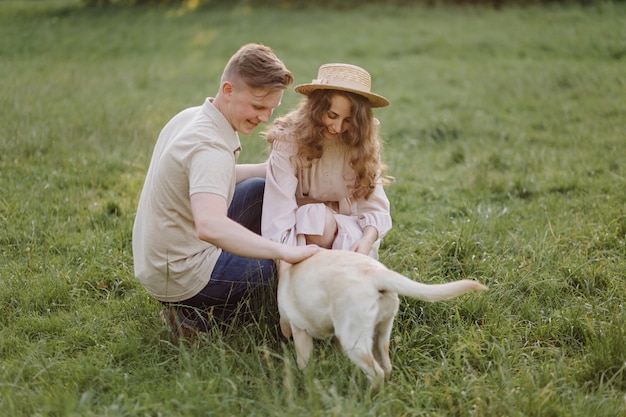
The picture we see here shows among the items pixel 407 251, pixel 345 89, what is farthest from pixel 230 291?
pixel 407 251

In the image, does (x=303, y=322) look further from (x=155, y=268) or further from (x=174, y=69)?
(x=174, y=69)

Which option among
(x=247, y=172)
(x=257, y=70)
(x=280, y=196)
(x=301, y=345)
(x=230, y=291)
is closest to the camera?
(x=301, y=345)

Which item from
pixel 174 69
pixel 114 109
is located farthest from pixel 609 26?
pixel 114 109

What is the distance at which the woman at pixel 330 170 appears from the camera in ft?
11.6

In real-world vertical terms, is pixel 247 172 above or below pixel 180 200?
below

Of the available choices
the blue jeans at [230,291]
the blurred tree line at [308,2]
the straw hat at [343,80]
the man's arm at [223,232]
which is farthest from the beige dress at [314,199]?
the blurred tree line at [308,2]

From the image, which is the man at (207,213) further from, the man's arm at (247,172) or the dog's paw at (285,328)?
the man's arm at (247,172)

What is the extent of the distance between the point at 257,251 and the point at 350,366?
0.70m

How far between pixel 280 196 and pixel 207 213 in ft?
2.96

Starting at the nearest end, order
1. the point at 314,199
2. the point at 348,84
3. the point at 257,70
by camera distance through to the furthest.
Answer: the point at 257,70 → the point at 348,84 → the point at 314,199

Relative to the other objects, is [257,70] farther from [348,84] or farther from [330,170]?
[330,170]

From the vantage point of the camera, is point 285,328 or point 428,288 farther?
point 285,328

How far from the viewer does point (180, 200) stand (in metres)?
3.10

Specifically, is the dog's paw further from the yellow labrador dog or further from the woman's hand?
the woman's hand
